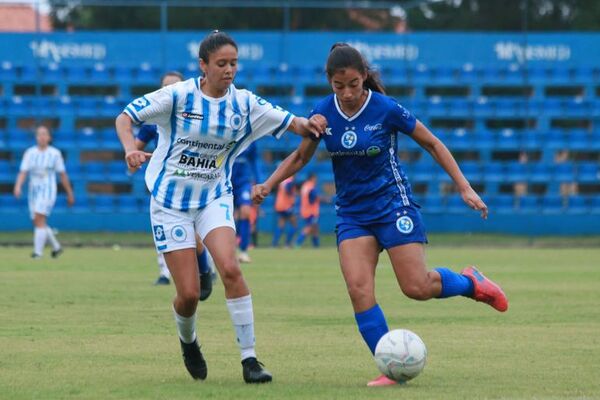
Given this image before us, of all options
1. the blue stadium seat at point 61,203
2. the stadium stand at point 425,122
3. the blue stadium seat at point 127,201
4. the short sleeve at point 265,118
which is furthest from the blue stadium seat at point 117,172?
the short sleeve at point 265,118

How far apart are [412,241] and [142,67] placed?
2499cm

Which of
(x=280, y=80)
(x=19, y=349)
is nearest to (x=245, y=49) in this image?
(x=280, y=80)

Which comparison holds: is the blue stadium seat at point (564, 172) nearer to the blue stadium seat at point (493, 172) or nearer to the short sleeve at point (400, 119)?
the blue stadium seat at point (493, 172)

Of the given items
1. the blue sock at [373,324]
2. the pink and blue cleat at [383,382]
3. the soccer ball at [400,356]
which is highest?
the blue sock at [373,324]

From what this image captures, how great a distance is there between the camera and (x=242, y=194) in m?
19.5

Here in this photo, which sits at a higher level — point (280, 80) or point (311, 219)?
point (280, 80)

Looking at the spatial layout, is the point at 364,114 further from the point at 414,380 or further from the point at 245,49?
the point at 245,49

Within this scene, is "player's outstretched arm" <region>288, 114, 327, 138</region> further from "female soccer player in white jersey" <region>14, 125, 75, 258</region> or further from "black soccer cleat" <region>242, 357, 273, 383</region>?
"female soccer player in white jersey" <region>14, 125, 75, 258</region>

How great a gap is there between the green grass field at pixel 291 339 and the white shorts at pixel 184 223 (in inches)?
33.9

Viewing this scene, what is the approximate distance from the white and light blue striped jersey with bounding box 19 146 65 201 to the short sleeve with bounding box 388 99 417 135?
15.6m

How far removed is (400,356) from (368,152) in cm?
130

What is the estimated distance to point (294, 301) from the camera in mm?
14156

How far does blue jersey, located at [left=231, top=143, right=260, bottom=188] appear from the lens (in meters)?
18.6

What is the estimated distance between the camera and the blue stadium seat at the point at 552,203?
31.5 meters
